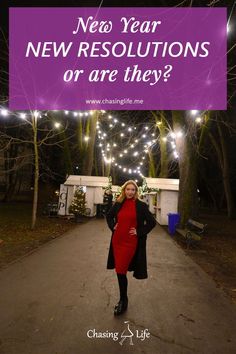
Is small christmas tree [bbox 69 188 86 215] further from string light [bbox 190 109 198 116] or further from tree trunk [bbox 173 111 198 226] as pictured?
string light [bbox 190 109 198 116]

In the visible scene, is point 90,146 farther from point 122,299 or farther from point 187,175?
point 122,299

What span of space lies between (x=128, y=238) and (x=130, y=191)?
729 millimetres

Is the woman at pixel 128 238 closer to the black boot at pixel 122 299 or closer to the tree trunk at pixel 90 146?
the black boot at pixel 122 299

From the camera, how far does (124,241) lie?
5523 mm

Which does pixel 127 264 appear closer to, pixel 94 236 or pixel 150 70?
pixel 94 236

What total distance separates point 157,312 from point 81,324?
1.31 m

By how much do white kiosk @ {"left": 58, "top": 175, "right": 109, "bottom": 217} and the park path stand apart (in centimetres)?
1609

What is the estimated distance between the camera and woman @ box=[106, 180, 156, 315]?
217 inches

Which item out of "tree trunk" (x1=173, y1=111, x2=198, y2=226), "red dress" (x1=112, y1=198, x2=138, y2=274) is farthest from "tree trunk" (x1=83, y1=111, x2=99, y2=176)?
"red dress" (x1=112, y1=198, x2=138, y2=274)

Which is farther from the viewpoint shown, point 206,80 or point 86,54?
point 86,54

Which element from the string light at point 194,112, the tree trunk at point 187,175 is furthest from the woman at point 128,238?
the string light at point 194,112

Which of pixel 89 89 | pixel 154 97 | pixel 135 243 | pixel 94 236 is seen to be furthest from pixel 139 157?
pixel 135 243

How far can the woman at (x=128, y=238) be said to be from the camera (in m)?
5.50

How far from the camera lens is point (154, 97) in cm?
2427
